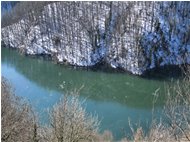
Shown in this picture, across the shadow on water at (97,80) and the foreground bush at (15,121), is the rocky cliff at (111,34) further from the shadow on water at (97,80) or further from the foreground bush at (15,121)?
the foreground bush at (15,121)

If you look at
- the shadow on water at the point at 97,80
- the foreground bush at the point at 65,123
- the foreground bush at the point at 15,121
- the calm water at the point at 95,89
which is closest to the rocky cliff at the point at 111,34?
the shadow on water at the point at 97,80

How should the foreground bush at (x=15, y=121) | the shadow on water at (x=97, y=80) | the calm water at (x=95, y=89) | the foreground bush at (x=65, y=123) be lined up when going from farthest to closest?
the shadow on water at (x=97, y=80), the calm water at (x=95, y=89), the foreground bush at (x=65, y=123), the foreground bush at (x=15, y=121)

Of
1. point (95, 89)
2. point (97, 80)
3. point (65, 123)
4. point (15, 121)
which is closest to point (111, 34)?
point (97, 80)

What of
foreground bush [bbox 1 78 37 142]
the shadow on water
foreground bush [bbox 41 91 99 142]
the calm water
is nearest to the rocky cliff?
the shadow on water

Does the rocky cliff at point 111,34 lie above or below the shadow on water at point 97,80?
above

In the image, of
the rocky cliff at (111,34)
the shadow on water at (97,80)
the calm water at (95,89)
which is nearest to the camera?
the calm water at (95,89)

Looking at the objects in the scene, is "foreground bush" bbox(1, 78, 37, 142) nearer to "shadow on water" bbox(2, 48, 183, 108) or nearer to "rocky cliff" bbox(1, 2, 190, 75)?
"shadow on water" bbox(2, 48, 183, 108)
